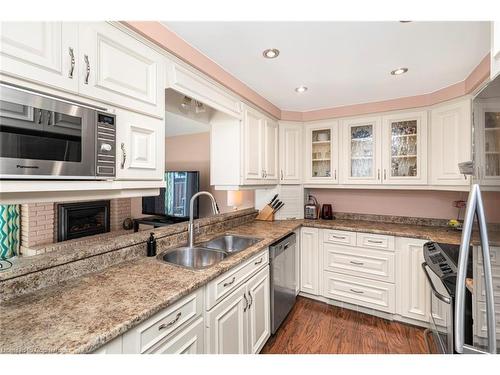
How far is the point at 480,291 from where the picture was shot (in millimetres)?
742

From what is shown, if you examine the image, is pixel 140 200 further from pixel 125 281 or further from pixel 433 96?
pixel 433 96

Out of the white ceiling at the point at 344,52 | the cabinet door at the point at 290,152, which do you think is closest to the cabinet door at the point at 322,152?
the cabinet door at the point at 290,152

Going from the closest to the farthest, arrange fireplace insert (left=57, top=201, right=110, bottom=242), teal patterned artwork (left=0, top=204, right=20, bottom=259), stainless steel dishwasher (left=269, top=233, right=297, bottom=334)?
stainless steel dishwasher (left=269, top=233, right=297, bottom=334)
teal patterned artwork (left=0, top=204, right=20, bottom=259)
fireplace insert (left=57, top=201, right=110, bottom=242)

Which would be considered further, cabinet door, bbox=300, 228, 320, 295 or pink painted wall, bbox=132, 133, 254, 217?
pink painted wall, bbox=132, 133, 254, 217

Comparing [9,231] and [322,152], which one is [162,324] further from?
[9,231]

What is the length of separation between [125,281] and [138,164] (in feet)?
2.02

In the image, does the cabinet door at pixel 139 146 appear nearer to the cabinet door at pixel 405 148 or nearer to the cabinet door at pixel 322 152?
the cabinet door at pixel 322 152

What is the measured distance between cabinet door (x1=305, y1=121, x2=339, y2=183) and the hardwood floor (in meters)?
1.54

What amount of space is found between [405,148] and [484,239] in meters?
2.16

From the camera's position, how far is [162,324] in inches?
38.7

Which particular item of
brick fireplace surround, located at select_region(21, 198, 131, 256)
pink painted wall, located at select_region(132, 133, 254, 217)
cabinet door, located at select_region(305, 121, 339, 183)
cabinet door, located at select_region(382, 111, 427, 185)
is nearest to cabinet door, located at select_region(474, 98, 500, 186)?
cabinet door, located at select_region(382, 111, 427, 185)

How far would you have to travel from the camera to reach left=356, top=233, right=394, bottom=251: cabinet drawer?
230cm

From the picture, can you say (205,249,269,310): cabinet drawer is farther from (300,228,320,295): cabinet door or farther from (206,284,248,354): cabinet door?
(300,228,320,295): cabinet door
